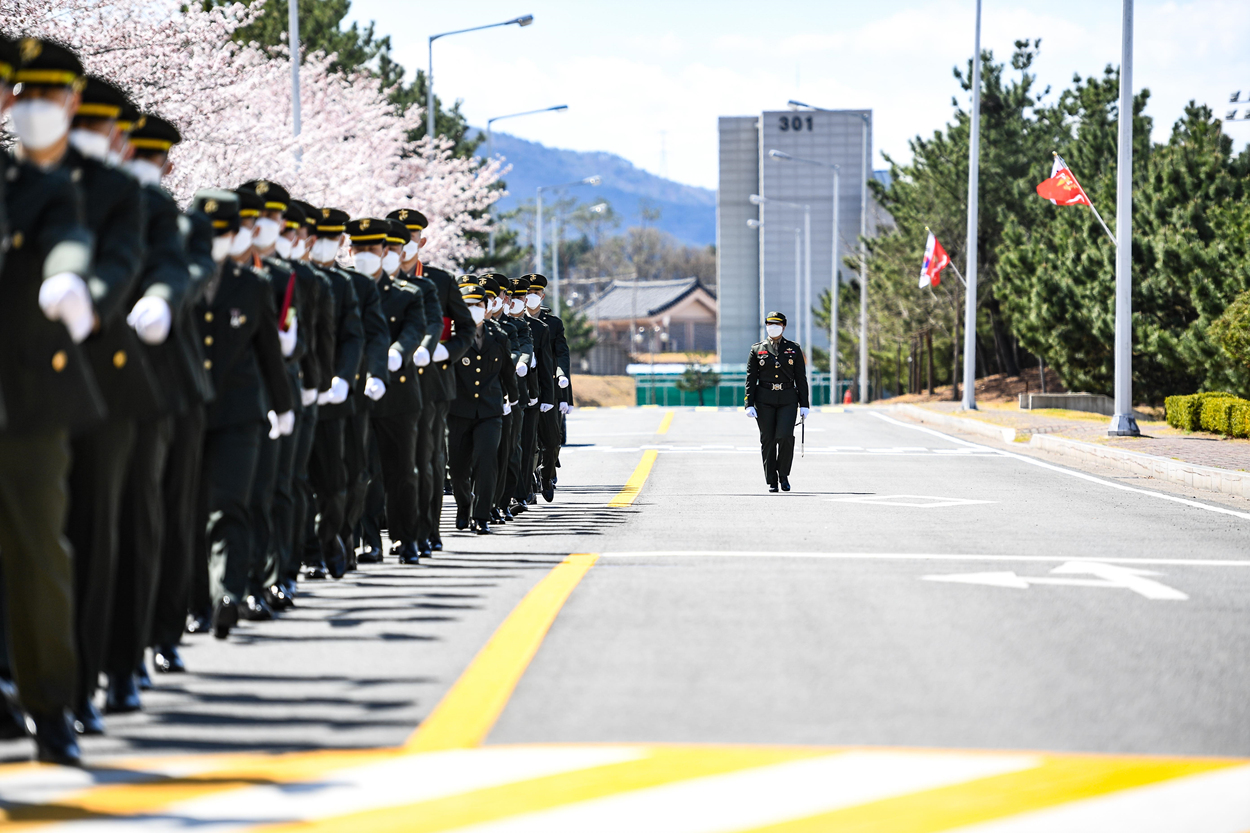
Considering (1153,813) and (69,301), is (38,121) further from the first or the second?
(1153,813)

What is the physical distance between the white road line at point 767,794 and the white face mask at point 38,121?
260cm

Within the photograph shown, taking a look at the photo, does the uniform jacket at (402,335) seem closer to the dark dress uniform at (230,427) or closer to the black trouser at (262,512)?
the black trouser at (262,512)

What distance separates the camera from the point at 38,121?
525cm

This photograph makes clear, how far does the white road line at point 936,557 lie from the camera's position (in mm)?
10211

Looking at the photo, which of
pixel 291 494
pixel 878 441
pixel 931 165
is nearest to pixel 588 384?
pixel 931 165

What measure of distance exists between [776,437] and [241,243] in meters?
10.1

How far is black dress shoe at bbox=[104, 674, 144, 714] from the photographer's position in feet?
19.4

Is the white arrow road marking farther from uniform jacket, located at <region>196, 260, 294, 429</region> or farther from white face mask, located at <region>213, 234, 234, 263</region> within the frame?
white face mask, located at <region>213, 234, 234, 263</region>

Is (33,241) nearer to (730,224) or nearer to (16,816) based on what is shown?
(16,816)

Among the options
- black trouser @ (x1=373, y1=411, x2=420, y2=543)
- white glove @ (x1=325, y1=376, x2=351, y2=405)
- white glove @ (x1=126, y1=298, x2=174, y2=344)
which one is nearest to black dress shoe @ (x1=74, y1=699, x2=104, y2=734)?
white glove @ (x1=126, y1=298, x2=174, y2=344)

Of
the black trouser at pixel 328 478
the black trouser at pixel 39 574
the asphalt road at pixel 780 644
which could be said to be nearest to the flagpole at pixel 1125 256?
the asphalt road at pixel 780 644

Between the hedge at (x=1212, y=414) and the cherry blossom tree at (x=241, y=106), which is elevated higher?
the cherry blossom tree at (x=241, y=106)

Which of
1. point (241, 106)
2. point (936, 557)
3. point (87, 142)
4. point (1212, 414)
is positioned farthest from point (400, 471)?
point (241, 106)

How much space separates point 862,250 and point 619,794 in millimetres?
63855
